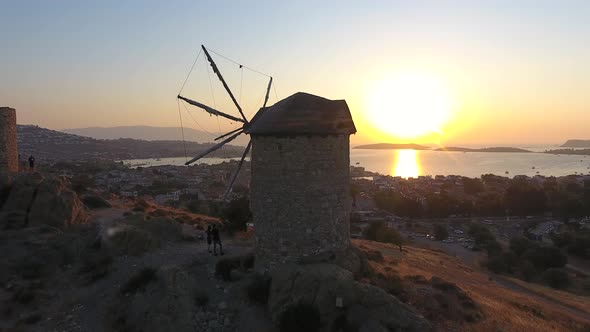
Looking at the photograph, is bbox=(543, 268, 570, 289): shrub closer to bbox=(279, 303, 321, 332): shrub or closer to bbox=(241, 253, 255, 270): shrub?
bbox=(241, 253, 255, 270): shrub

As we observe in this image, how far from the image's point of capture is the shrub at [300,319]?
10.4 m

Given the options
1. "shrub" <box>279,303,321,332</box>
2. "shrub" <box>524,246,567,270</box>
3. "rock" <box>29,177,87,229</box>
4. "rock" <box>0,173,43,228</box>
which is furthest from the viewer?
"shrub" <box>524,246,567,270</box>

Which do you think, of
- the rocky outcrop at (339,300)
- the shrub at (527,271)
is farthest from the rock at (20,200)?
the shrub at (527,271)

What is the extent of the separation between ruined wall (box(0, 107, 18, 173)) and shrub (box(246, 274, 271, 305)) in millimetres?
15812

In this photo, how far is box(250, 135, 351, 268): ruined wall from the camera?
38.8 feet

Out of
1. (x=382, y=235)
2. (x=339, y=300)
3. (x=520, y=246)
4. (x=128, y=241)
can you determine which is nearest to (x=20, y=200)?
(x=128, y=241)

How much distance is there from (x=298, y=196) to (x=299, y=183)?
0.37 meters

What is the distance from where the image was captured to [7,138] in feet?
68.1

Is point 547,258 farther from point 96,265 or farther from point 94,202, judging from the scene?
point 94,202

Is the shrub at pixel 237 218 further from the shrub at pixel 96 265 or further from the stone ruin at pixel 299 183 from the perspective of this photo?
the stone ruin at pixel 299 183

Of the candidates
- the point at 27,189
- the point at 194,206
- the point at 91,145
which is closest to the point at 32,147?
the point at 91,145

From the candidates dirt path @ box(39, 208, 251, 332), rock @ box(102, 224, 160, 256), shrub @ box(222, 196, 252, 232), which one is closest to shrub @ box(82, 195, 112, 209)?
shrub @ box(222, 196, 252, 232)

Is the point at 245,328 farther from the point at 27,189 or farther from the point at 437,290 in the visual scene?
the point at 27,189

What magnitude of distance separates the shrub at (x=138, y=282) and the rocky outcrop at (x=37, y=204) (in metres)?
7.18
